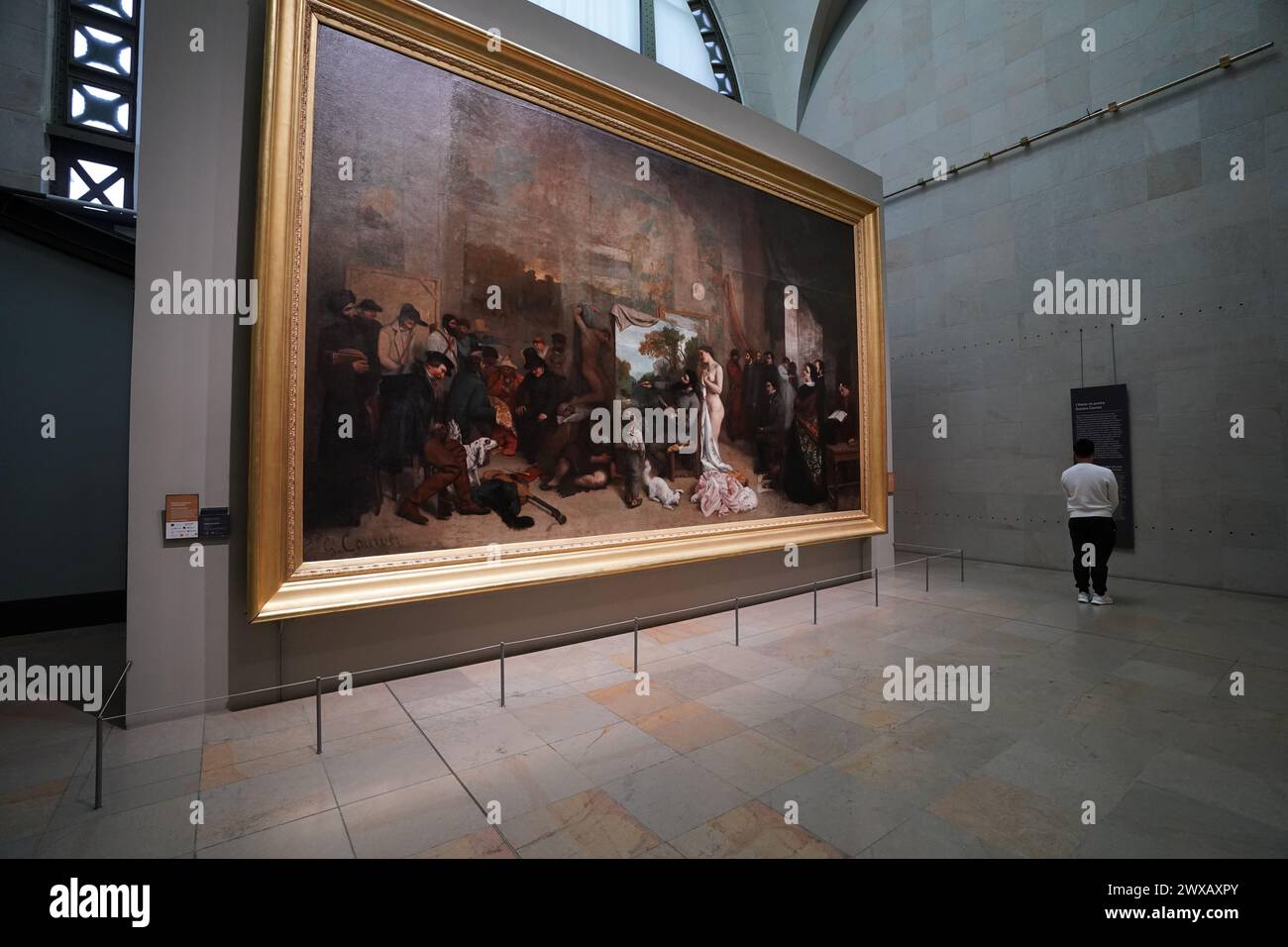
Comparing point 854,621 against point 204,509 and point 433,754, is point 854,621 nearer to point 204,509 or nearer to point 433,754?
point 433,754

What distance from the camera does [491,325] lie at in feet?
20.0

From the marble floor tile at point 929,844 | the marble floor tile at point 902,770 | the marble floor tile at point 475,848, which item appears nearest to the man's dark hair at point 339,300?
the marble floor tile at point 475,848

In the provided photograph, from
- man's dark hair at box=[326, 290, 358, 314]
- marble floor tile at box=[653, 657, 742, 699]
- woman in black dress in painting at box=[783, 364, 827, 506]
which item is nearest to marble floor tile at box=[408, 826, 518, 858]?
marble floor tile at box=[653, 657, 742, 699]

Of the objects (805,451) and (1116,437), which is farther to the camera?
(1116,437)

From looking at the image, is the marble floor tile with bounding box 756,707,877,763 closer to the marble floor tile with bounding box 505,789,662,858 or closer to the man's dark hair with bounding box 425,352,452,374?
the marble floor tile with bounding box 505,789,662,858

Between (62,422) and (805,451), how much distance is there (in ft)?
33.0

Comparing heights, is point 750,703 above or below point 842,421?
below

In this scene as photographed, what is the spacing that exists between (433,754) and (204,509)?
2.82 m

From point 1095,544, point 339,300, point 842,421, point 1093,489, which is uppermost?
point 339,300

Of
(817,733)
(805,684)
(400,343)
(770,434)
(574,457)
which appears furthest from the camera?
(770,434)

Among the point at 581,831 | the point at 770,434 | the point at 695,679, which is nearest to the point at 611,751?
the point at 581,831

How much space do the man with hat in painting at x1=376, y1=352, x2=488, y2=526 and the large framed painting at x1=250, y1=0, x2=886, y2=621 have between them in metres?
0.02

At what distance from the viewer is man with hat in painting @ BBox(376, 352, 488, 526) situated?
217 inches
